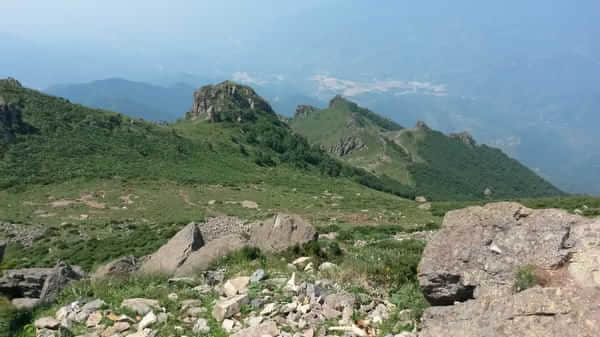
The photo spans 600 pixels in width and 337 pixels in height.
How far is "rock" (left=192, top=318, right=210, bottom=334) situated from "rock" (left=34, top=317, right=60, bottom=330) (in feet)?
12.1

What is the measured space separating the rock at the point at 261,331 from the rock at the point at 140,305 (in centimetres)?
301

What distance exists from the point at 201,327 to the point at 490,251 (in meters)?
6.43

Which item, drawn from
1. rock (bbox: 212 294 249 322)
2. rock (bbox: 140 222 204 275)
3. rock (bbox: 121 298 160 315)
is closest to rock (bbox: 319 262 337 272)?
rock (bbox: 212 294 249 322)

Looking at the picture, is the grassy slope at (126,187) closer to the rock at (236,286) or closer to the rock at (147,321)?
the rock at (236,286)

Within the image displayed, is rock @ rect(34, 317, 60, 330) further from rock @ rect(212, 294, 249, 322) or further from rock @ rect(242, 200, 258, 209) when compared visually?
rock @ rect(242, 200, 258, 209)

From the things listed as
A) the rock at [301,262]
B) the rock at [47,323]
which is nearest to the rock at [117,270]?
the rock at [47,323]

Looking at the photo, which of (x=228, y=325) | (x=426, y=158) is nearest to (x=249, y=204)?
(x=228, y=325)

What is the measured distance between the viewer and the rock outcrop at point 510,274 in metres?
5.97

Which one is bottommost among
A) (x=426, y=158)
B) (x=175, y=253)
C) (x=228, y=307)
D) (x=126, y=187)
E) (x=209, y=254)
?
(x=126, y=187)

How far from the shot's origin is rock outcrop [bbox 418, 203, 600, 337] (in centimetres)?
597

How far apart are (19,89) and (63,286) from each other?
6732 centimetres

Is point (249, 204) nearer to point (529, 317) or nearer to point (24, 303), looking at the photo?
point (24, 303)

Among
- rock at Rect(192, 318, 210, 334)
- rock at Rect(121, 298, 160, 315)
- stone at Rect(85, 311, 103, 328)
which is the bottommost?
stone at Rect(85, 311, 103, 328)

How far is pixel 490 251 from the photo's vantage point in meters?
8.15
